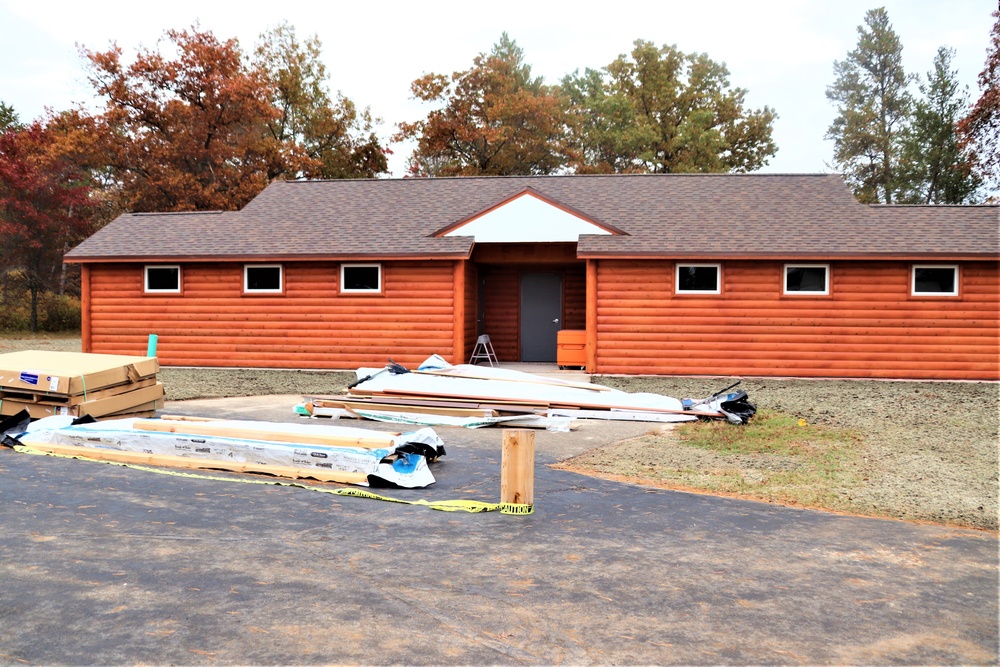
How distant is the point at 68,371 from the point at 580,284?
41.5 ft

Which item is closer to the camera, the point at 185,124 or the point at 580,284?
the point at 580,284

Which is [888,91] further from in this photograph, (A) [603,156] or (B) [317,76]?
(B) [317,76]

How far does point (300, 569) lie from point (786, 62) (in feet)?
147

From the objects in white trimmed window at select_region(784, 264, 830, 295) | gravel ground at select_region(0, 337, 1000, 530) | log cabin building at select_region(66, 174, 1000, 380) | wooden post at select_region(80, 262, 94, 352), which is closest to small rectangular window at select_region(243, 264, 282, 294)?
log cabin building at select_region(66, 174, 1000, 380)

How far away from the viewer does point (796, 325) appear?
684 inches

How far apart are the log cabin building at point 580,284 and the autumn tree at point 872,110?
89.2 ft

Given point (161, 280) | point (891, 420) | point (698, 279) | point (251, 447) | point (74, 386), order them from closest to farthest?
point (251, 447), point (74, 386), point (891, 420), point (698, 279), point (161, 280)

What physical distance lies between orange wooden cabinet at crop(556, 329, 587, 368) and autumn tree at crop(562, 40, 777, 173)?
2270cm

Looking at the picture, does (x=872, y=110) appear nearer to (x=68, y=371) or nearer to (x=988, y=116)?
(x=988, y=116)

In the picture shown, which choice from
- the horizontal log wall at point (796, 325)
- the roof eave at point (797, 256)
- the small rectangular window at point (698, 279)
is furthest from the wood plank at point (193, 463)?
the small rectangular window at point (698, 279)

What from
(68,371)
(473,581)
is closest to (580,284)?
(68,371)

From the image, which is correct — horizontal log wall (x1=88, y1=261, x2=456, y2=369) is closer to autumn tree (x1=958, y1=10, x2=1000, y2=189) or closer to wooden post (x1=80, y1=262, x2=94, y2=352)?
wooden post (x1=80, y1=262, x2=94, y2=352)

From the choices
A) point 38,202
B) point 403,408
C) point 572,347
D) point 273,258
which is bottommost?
point 403,408

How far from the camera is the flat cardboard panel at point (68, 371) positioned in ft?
32.8
